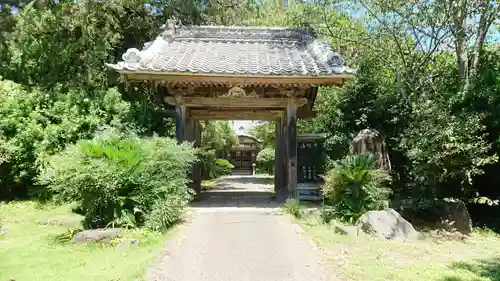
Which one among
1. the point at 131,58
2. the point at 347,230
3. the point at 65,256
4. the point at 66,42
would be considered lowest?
the point at 65,256

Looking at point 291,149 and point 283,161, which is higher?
point 291,149

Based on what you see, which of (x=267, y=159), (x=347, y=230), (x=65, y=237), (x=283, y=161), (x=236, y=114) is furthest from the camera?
(x=267, y=159)

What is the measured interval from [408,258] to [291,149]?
4355 mm

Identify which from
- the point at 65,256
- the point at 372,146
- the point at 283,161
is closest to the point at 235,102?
the point at 283,161

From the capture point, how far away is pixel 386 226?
698 centimetres

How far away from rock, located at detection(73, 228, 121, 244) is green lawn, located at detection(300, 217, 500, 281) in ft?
10.4

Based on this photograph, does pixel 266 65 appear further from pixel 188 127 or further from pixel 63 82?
pixel 63 82

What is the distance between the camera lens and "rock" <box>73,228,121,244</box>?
5.86m

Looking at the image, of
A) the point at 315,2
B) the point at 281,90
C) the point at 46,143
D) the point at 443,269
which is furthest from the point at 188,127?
the point at 443,269

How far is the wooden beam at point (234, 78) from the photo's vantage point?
8.38m

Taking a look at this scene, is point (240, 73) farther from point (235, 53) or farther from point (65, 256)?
point (65, 256)

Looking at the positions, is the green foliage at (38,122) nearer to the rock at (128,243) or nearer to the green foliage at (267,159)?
the rock at (128,243)

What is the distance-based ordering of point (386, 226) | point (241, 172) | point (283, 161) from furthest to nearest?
point (241, 172), point (283, 161), point (386, 226)

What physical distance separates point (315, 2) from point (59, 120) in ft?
26.1
